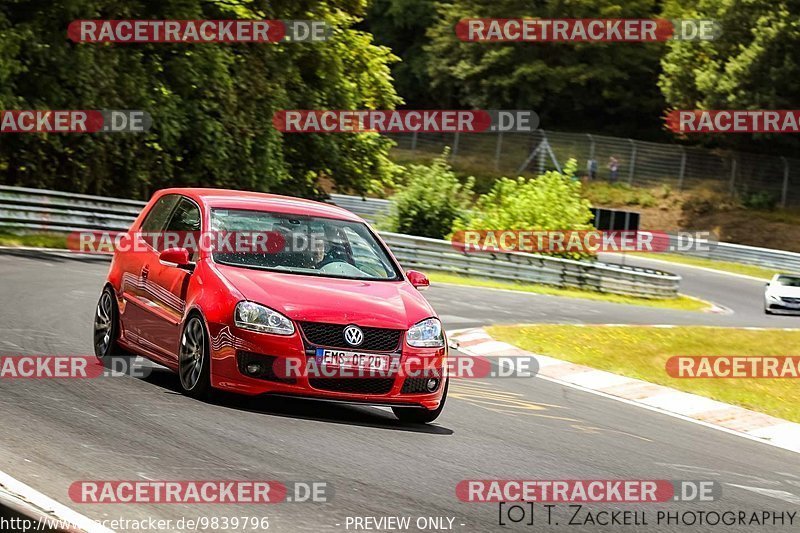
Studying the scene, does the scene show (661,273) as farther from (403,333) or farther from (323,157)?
(403,333)

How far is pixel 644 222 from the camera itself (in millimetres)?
62000

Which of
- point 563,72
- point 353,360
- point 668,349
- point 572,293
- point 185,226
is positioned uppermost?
point 563,72

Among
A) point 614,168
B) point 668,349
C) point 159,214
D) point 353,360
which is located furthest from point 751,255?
point 353,360

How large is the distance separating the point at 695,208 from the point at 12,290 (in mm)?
49858

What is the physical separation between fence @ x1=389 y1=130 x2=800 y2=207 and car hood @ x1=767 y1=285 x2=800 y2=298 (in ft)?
83.3

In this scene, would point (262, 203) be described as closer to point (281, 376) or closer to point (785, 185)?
point (281, 376)

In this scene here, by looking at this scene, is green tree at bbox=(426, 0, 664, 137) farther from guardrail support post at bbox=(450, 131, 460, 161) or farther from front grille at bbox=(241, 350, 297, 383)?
front grille at bbox=(241, 350, 297, 383)

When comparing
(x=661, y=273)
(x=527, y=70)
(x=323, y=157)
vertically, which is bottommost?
(x=661, y=273)

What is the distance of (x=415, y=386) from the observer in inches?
368

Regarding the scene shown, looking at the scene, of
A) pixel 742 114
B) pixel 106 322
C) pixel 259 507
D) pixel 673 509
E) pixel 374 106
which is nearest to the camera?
pixel 259 507

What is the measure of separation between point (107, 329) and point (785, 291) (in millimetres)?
28305

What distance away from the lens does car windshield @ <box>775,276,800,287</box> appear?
36.3 metres

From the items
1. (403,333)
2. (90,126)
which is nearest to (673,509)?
(403,333)

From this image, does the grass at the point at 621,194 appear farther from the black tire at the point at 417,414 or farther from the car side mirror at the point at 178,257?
the car side mirror at the point at 178,257
